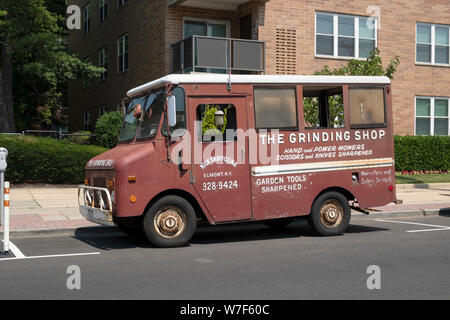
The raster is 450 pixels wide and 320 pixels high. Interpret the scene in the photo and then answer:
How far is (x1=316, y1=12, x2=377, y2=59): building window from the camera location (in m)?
22.1

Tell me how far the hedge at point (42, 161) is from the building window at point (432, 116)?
14.1m

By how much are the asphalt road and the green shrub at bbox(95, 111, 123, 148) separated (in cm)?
1011

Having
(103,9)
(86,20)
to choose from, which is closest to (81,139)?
(103,9)

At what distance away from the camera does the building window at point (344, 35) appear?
870 inches

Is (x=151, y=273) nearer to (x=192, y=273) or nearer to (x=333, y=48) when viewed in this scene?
(x=192, y=273)

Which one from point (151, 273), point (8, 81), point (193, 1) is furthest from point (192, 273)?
point (8, 81)

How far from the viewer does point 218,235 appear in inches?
424

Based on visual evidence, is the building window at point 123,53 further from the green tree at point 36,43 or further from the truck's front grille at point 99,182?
the truck's front grille at point 99,182

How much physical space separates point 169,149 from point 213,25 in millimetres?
13524

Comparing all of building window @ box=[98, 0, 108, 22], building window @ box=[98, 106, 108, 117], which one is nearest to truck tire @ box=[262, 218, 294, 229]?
building window @ box=[98, 106, 108, 117]

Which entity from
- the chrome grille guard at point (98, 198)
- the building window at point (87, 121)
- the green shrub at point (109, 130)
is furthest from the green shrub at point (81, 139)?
the chrome grille guard at point (98, 198)

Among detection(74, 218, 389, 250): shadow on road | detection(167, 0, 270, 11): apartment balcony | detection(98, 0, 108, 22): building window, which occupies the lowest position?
detection(74, 218, 389, 250): shadow on road

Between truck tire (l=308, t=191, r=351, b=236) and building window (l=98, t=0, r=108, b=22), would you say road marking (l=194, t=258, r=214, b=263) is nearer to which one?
truck tire (l=308, t=191, r=351, b=236)

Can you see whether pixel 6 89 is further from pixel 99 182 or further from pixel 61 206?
pixel 99 182
